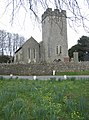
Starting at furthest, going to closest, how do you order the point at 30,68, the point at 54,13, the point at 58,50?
the point at 58,50, the point at 30,68, the point at 54,13

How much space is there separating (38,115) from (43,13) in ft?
6.86

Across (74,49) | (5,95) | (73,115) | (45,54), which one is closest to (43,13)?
(73,115)

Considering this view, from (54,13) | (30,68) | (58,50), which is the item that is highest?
(58,50)

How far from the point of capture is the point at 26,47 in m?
59.3

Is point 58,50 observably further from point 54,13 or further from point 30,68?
point 54,13

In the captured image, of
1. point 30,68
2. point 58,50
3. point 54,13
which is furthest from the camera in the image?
point 58,50

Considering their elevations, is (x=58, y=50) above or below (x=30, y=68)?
above

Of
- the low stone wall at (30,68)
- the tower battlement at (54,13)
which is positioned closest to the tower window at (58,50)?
the low stone wall at (30,68)

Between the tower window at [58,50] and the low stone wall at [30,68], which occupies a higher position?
the tower window at [58,50]

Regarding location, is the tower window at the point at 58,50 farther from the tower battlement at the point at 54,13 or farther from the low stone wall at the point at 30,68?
the tower battlement at the point at 54,13

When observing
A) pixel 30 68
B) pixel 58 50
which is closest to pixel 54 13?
pixel 30 68

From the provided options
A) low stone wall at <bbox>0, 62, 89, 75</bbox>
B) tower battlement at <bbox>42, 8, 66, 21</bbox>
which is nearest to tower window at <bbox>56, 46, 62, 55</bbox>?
low stone wall at <bbox>0, 62, 89, 75</bbox>

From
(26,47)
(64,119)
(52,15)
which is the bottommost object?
(64,119)

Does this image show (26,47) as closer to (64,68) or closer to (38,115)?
(64,68)
